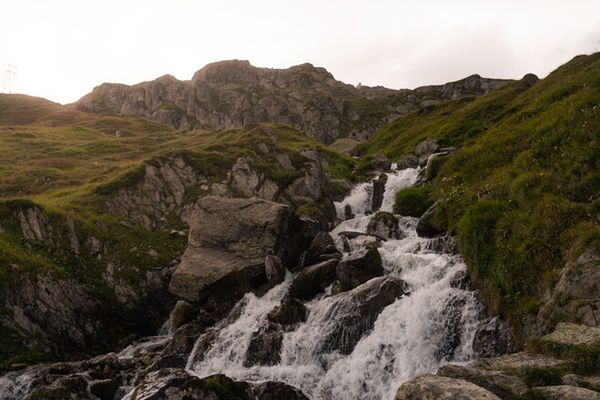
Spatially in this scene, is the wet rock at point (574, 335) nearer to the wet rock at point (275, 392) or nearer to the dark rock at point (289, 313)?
the wet rock at point (275, 392)

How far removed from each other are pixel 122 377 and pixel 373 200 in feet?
129

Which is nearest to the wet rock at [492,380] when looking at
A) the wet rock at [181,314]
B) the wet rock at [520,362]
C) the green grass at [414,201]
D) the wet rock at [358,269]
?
the wet rock at [520,362]

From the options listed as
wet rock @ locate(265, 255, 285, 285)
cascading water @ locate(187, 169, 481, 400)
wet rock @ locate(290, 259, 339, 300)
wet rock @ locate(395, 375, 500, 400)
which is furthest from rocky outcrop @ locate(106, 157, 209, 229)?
wet rock @ locate(395, 375, 500, 400)

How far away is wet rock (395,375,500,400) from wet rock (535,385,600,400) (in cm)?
141

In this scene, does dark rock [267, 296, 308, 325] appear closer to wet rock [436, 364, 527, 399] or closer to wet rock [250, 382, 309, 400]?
wet rock [250, 382, 309, 400]

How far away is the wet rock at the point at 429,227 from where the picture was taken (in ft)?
116

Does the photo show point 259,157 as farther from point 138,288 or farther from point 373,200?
point 138,288

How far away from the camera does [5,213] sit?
4219cm

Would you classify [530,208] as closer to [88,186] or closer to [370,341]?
A: [370,341]

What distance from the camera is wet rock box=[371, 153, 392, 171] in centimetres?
7766

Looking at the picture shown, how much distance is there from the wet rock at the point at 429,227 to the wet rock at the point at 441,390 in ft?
74.3

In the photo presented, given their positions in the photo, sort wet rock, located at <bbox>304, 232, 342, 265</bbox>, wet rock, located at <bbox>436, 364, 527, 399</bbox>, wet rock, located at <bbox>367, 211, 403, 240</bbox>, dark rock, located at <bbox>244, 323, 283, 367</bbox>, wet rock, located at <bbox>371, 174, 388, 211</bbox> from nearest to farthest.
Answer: wet rock, located at <bbox>436, 364, 527, 399</bbox>, dark rock, located at <bbox>244, 323, 283, 367</bbox>, wet rock, located at <bbox>304, 232, 342, 265</bbox>, wet rock, located at <bbox>367, 211, 403, 240</bbox>, wet rock, located at <bbox>371, 174, 388, 211</bbox>

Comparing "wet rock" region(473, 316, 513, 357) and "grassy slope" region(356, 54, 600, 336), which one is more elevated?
"grassy slope" region(356, 54, 600, 336)

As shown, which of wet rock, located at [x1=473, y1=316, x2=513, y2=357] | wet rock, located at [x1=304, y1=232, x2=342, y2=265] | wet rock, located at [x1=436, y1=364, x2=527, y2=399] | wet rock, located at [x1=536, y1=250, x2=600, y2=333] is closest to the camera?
wet rock, located at [x1=436, y1=364, x2=527, y2=399]
